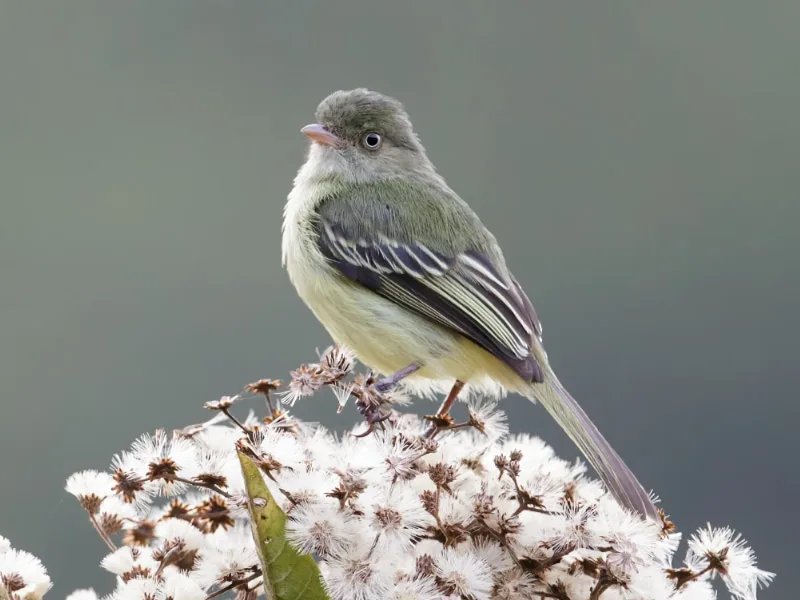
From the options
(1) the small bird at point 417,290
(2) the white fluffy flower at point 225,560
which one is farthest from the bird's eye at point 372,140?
(2) the white fluffy flower at point 225,560

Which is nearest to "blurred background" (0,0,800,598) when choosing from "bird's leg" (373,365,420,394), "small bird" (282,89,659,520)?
"small bird" (282,89,659,520)

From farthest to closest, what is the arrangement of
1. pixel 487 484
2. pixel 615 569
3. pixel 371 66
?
pixel 371 66, pixel 487 484, pixel 615 569

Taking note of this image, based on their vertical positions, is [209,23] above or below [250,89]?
above

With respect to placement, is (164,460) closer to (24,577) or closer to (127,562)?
(127,562)

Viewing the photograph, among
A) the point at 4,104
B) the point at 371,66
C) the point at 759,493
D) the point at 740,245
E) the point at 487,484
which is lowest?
the point at 487,484

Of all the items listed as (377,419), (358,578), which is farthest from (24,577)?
(377,419)

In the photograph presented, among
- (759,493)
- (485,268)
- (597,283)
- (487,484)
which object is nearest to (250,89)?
(597,283)

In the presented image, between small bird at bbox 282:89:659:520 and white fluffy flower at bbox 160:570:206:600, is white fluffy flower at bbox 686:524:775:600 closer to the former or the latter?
small bird at bbox 282:89:659:520

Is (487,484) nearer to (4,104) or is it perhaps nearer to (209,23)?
(4,104)
